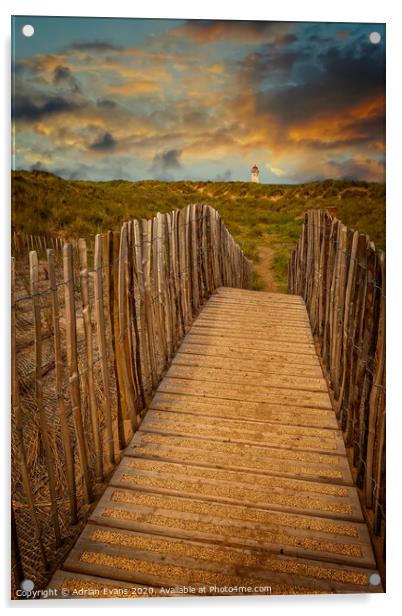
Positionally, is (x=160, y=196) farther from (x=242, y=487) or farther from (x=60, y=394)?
(x=242, y=487)

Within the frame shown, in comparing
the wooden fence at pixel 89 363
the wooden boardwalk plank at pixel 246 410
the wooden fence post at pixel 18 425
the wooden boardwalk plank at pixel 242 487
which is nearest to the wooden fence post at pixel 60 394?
the wooden fence at pixel 89 363

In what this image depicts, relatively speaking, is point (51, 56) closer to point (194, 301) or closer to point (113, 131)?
point (113, 131)

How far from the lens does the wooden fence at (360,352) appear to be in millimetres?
1982

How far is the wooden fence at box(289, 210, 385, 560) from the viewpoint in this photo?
198 centimetres

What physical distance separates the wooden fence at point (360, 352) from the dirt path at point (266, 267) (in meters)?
7.41

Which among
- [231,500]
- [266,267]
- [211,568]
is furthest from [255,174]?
[266,267]

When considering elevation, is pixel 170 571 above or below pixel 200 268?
below

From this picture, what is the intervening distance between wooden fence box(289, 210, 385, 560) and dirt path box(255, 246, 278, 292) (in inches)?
292

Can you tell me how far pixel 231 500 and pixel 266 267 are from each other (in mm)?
10000

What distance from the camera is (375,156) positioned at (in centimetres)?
225

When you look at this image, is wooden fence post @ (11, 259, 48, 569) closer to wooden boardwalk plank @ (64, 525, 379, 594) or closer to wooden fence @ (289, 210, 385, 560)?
wooden boardwalk plank @ (64, 525, 379, 594)

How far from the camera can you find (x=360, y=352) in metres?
2.28

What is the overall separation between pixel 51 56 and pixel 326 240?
7.70 feet

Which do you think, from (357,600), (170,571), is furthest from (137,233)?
(357,600)
